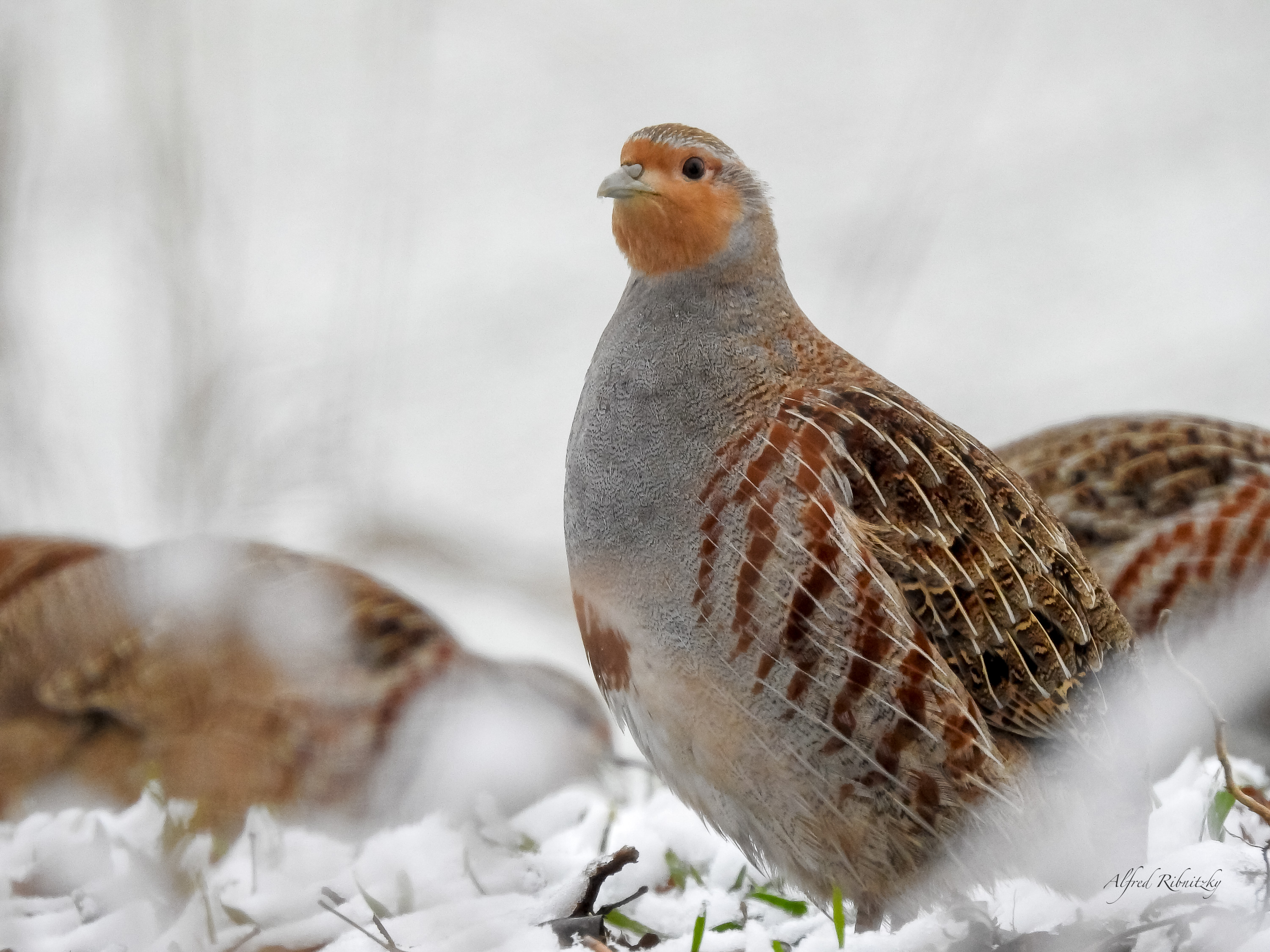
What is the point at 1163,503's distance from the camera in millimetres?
3301

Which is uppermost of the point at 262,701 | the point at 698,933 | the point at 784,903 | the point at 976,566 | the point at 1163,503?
the point at 976,566

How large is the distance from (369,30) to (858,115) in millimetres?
1180

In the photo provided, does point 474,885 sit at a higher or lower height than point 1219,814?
lower

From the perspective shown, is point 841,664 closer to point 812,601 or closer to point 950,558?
point 812,601

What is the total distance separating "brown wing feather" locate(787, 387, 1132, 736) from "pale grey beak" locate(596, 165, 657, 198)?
46 cm

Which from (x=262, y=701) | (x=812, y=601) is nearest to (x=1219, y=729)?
(x=812, y=601)

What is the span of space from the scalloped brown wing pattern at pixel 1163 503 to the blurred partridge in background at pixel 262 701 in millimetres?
1481

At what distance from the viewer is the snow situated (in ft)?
5.36

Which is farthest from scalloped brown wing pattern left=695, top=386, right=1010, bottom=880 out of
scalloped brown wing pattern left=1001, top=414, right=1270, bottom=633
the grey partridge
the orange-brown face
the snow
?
scalloped brown wing pattern left=1001, top=414, right=1270, bottom=633

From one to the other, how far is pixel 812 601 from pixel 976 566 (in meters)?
0.31

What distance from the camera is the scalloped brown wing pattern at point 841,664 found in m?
1.82

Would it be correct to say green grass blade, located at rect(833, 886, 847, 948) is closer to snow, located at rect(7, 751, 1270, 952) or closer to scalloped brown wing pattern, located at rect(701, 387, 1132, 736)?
snow, located at rect(7, 751, 1270, 952)

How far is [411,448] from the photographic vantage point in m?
2.13

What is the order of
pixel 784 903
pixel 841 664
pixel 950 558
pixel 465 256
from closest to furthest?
1. pixel 841 664
2. pixel 950 558
3. pixel 784 903
4. pixel 465 256
